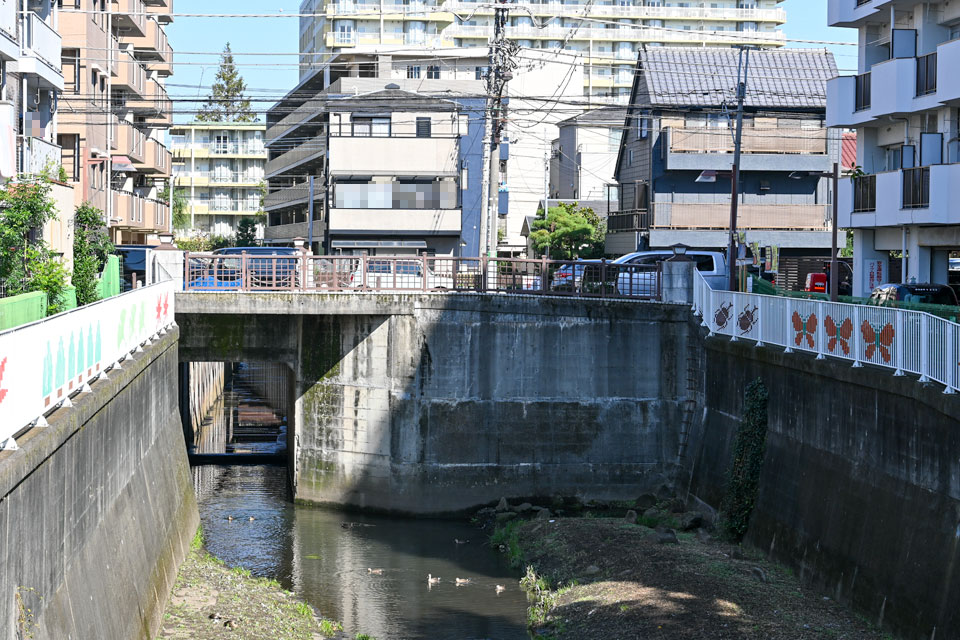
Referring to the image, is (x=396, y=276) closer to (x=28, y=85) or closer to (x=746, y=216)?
(x=28, y=85)

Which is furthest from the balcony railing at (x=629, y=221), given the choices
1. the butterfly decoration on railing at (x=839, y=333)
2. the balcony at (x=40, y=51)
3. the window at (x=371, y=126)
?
the butterfly decoration on railing at (x=839, y=333)

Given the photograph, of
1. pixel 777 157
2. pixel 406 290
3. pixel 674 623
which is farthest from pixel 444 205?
pixel 674 623

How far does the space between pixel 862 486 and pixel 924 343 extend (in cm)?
348

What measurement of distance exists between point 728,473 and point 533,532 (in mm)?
5059

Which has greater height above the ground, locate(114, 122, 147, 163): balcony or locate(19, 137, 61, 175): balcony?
locate(114, 122, 147, 163): balcony

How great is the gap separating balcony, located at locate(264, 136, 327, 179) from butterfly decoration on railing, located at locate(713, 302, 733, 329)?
37806 millimetres

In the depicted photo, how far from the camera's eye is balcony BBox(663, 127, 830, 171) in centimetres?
5294

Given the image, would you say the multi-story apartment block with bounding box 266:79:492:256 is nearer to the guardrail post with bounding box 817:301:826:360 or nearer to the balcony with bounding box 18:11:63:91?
the balcony with bounding box 18:11:63:91

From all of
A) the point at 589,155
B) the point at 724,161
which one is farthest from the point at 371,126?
the point at 589,155

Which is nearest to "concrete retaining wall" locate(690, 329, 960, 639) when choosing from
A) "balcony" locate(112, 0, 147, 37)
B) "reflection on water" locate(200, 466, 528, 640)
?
"reflection on water" locate(200, 466, 528, 640)

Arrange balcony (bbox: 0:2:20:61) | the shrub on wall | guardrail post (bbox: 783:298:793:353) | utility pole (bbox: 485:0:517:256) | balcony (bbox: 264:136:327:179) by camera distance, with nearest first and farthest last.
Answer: guardrail post (bbox: 783:298:793:353) < the shrub on wall < balcony (bbox: 0:2:20:61) < utility pole (bbox: 485:0:517:256) < balcony (bbox: 264:136:327:179)

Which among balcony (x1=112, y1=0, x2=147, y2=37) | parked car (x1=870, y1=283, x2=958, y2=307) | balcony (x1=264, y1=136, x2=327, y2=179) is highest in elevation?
balcony (x1=112, y1=0, x2=147, y2=37)

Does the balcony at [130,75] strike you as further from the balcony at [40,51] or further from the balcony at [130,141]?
the balcony at [40,51]

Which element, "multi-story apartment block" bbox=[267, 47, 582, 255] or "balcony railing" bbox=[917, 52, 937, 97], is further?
"multi-story apartment block" bbox=[267, 47, 582, 255]
